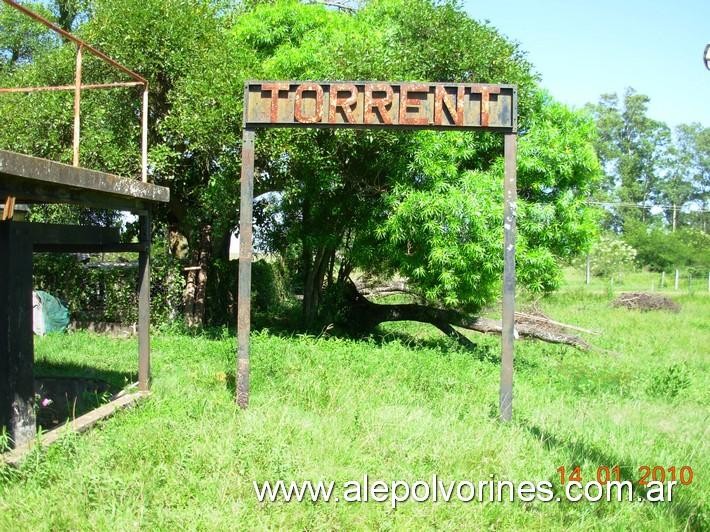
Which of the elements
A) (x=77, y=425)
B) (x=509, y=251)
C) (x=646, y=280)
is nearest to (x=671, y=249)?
(x=646, y=280)

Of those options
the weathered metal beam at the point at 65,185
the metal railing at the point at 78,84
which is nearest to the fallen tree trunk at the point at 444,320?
the weathered metal beam at the point at 65,185

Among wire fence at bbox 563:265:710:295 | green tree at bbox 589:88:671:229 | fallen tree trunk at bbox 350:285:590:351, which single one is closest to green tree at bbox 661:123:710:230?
green tree at bbox 589:88:671:229

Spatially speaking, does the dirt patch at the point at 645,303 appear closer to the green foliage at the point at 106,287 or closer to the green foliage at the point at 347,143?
the green foliage at the point at 347,143

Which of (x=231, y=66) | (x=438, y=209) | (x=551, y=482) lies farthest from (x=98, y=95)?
(x=551, y=482)

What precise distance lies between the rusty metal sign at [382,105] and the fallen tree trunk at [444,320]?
669 centimetres

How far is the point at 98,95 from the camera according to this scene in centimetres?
1055

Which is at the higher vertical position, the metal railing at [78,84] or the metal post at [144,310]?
the metal railing at [78,84]

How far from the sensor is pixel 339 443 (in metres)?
4.89

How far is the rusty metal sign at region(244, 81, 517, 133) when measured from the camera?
19.4ft

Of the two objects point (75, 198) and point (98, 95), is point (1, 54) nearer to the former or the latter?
point (98, 95)

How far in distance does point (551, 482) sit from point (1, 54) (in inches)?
919

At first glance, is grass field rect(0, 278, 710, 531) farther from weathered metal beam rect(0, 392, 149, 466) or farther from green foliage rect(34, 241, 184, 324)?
green foliage rect(34, 241, 184, 324)

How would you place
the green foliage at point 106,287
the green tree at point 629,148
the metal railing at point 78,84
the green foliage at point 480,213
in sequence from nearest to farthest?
1. the metal railing at point 78,84
2. the green foliage at point 480,213
3. the green foliage at point 106,287
4. the green tree at point 629,148

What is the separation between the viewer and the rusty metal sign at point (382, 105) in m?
5.93
